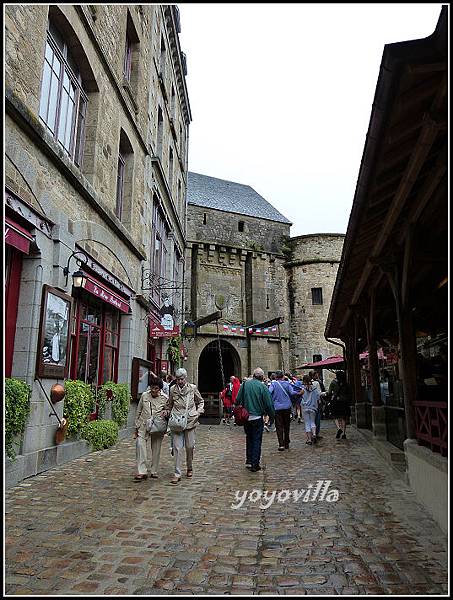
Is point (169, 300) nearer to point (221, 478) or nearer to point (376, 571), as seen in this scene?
point (221, 478)

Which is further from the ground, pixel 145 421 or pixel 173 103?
pixel 173 103

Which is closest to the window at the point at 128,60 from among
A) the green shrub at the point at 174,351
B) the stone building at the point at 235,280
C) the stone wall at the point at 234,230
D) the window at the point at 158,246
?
the window at the point at 158,246

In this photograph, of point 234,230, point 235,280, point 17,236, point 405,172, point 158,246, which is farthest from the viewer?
point 234,230

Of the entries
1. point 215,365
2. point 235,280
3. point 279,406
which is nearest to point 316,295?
point 235,280

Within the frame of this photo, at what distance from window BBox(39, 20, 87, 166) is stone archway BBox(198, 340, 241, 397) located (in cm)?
1650

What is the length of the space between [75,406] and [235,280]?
18893mm

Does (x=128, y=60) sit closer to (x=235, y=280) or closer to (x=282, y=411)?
(x=282, y=411)

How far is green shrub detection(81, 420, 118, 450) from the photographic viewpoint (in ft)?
27.1

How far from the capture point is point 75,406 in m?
7.50

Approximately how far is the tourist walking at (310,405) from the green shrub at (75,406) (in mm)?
4532

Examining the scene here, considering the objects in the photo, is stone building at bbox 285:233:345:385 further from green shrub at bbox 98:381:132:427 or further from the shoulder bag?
the shoulder bag

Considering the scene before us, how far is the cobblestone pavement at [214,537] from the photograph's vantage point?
302 cm

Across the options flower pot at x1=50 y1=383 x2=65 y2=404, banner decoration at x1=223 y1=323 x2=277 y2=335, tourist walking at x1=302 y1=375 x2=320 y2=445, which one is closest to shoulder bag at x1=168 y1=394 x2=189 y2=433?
flower pot at x1=50 y1=383 x2=65 y2=404

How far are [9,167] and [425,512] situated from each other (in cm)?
633
